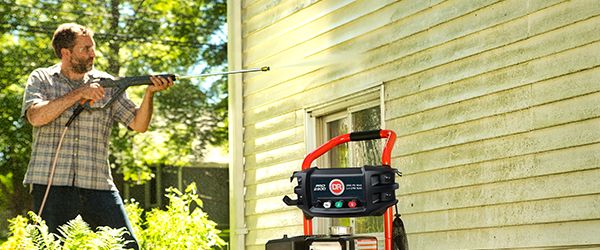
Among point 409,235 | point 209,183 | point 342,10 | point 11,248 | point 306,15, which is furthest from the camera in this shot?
point 209,183

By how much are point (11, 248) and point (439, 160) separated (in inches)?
113

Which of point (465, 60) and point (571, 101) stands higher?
point (465, 60)

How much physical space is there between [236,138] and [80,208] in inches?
76.9

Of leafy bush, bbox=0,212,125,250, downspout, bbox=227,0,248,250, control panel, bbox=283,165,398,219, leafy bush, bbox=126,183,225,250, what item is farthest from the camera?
leafy bush, bbox=126,183,225,250

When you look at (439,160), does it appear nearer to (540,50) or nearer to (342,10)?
(540,50)

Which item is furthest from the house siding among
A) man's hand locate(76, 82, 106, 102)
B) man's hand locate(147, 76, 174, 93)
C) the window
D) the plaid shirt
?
man's hand locate(76, 82, 106, 102)

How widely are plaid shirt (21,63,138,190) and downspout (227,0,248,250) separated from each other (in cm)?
152

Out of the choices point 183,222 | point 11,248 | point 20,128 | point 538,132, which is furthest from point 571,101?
point 20,128

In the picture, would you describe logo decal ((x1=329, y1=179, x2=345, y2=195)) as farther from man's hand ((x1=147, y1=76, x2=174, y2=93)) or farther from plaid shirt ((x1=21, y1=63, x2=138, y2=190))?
plaid shirt ((x1=21, y1=63, x2=138, y2=190))

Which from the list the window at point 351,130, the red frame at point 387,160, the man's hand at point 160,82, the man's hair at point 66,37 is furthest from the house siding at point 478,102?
the man's hair at point 66,37

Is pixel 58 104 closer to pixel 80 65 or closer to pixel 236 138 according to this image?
pixel 80 65

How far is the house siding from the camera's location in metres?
→ 3.05

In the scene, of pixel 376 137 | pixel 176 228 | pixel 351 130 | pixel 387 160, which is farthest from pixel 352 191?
pixel 176 228

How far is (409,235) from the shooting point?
407cm
